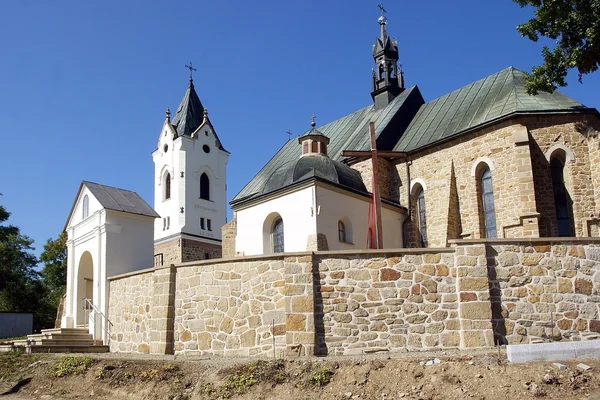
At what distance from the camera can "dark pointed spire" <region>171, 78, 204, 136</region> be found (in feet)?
137

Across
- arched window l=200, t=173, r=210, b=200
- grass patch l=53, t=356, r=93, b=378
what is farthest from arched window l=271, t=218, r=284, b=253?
arched window l=200, t=173, r=210, b=200

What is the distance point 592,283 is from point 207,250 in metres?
29.5

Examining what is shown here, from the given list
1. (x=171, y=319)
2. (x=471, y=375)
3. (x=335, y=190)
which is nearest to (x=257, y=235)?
(x=335, y=190)

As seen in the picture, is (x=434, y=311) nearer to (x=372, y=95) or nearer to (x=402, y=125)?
(x=402, y=125)

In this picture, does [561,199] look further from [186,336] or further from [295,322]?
[186,336]

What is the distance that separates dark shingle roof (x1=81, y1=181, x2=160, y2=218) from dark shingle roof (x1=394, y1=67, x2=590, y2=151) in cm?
998

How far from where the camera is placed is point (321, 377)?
10273 mm

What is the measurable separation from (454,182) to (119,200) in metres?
11.6

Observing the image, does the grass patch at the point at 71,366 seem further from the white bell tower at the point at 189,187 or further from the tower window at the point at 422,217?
the white bell tower at the point at 189,187

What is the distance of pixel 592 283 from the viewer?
11.8m

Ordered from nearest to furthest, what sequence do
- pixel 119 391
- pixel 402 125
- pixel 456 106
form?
pixel 119 391
pixel 456 106
pixel 402 125

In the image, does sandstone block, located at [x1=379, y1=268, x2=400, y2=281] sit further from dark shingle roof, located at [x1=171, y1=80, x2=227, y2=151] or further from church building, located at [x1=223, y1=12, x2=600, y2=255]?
dark shingle roof, located at [x1=171, y1=80, x2=227, y2=151]

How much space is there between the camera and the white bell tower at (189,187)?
3856cm

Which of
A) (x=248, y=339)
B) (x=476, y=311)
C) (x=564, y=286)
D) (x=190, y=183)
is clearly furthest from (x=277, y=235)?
(x=190, y=183)
